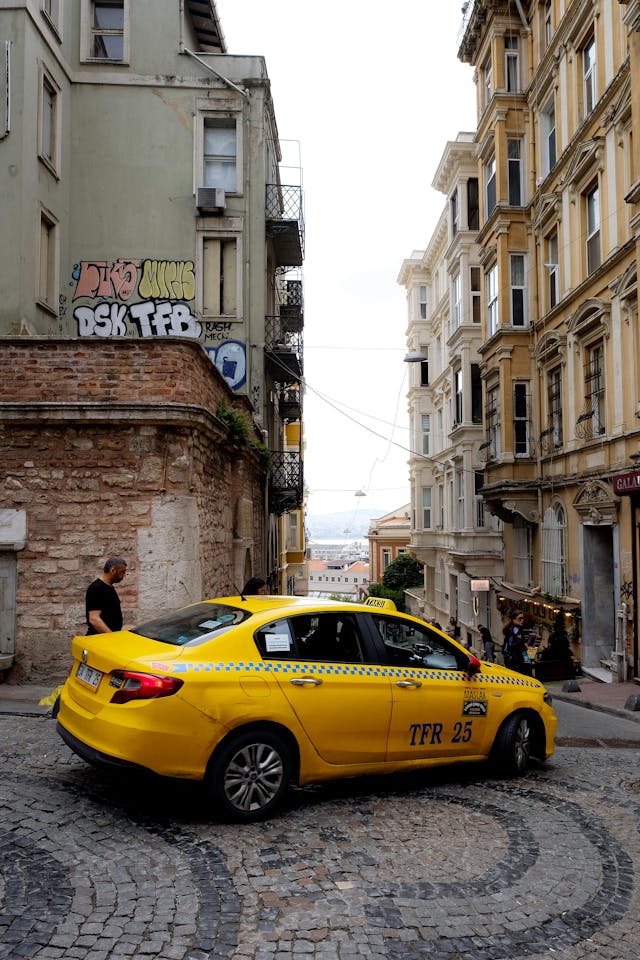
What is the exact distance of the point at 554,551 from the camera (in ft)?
66.9

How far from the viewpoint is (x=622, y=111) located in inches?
619

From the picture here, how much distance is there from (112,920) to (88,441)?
669 cm

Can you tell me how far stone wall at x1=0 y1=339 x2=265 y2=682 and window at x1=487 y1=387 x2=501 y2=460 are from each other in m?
14.6

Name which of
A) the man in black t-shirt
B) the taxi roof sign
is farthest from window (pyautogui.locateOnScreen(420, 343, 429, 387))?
the man in black t-shirt

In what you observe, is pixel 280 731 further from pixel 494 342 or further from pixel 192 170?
pixel 494 342

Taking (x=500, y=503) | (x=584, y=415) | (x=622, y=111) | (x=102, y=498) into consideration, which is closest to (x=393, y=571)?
(x=500, y=503)

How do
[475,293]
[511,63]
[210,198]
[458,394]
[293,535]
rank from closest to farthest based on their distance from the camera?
[210,198] → [511,63] → [475,293] → [458,394] → [293,535]

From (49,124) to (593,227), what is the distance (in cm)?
1227

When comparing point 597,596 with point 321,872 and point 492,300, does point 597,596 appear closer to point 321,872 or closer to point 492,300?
point 492,300

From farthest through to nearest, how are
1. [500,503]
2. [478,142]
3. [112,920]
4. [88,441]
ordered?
[478,142] → [500,503] → [88,441] → [112,920]

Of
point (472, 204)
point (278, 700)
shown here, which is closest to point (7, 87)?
point (278, 700)

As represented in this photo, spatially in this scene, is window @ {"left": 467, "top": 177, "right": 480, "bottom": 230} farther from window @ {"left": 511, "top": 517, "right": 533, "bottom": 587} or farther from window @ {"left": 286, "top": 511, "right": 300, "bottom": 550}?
window @ {"left": 286, "top": 511, "right": 300, "bottom": 550}

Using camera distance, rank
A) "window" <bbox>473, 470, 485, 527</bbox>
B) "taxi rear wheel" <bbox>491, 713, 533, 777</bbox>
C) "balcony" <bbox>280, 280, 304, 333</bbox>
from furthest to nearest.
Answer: "window" <bbox>473, 470, 485, 527</bbox> → "balcony" <bbox>280, 280, 304, 333</bbox> → "taxi rear wheel" <bbox>491, 713, 533, 777</bbox>

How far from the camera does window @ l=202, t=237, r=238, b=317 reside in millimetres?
19812
